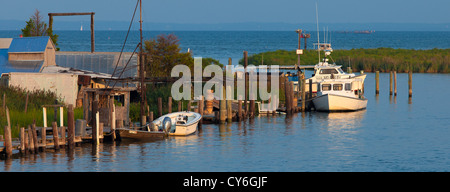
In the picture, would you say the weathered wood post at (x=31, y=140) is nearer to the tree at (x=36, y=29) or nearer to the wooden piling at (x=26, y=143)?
the wooden piling at (x=26, y=143)

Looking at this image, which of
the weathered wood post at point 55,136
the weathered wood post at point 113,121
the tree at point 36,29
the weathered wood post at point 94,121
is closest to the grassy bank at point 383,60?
the tree at point 36,29

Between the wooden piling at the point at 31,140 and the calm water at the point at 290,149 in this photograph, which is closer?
the wooden piling at the point at 31,140

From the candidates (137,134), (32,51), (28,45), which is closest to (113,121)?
(137,134)

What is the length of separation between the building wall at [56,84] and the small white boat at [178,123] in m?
8.01

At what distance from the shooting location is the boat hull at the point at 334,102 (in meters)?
55.2

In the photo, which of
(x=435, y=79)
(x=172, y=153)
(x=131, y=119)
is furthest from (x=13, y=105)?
(x=435, y=79)

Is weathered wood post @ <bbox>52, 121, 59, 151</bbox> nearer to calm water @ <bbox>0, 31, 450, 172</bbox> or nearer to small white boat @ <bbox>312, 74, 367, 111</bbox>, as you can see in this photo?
calm water @ <bbox>0, 31, 450, 172</bbox>

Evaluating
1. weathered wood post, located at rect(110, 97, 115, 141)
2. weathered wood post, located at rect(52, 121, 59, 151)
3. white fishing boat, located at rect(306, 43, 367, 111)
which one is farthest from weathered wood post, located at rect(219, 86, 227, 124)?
weathered wood post, located at rect(52, 121, 59, 151)

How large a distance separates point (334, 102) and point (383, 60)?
1722 inches

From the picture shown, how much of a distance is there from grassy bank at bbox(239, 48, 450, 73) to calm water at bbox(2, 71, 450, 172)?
41664 millimetres
